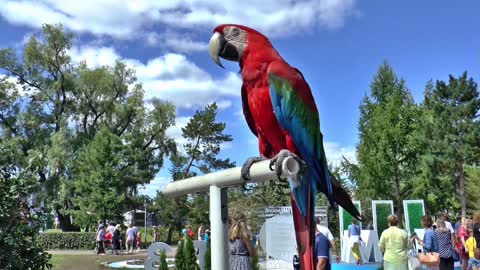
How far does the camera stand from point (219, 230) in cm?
262

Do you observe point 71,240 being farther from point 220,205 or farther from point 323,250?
point 220,205

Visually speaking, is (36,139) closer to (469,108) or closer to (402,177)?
(402,177)

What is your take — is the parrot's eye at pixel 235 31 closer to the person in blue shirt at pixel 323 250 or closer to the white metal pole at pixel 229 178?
the white metal pole at pixel 229 178

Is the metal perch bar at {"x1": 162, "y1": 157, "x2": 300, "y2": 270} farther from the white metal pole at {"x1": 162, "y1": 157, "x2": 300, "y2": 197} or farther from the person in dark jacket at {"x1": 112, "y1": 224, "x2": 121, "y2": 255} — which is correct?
the person in dark jacket at {"x1": 112, "y1": 224, "x2": 121, "y2": 255}

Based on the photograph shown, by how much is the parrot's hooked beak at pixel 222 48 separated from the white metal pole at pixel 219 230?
1210mm

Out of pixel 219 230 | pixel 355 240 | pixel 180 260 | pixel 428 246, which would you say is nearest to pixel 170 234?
pixel 355 240

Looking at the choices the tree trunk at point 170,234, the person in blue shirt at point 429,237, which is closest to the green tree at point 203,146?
the tree trunk at point 170,234

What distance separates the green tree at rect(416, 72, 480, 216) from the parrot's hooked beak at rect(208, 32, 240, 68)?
26.0 meters

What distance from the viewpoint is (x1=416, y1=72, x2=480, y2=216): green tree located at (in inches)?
1049

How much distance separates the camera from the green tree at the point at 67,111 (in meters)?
27.2

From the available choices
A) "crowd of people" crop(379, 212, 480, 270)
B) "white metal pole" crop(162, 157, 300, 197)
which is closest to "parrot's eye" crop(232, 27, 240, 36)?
"white metal pole" crop(162, 157, 300, 197)

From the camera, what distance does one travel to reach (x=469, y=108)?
26750 mm

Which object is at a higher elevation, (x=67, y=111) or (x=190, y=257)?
(x=67, y=111)

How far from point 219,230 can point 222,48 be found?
1413 mm
